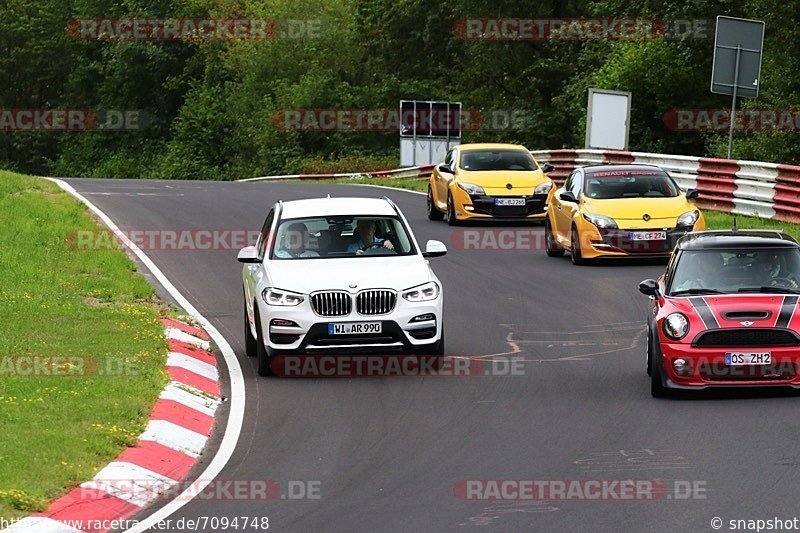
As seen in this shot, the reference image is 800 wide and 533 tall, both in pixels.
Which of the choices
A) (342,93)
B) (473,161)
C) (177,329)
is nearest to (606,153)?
(473,161)

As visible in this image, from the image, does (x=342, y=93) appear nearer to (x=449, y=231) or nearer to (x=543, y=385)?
(x=449, y=231)

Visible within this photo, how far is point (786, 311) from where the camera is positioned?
1280cm

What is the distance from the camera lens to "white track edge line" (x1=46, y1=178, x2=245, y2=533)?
364 inches

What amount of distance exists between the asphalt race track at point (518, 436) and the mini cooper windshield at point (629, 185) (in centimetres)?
412

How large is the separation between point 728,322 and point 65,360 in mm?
6122

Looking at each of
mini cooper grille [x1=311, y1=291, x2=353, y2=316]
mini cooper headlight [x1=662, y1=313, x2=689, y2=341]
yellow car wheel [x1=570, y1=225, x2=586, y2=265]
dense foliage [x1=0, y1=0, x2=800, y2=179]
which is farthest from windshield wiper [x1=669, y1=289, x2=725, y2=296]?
dense foliage [x1=0, y1=0, x2=800, y2=179]

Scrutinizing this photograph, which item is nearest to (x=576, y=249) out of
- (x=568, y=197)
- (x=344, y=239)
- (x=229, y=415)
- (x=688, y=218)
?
(x=568, y=197)

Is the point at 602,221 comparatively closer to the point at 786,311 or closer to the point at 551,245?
the point at 551,245

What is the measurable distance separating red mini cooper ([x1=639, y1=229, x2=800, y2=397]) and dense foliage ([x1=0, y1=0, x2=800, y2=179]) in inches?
962

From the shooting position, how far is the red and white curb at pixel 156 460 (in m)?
8.96

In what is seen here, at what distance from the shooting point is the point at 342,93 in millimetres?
74625

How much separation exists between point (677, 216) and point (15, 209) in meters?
12.2

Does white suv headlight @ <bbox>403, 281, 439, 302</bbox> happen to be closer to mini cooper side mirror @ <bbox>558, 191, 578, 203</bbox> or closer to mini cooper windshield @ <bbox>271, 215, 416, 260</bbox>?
mini cooper windshield @ <bbox>271, 215, 416, 260</bbox>

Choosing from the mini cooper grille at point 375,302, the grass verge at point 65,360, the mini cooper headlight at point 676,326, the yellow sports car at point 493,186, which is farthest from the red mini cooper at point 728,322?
the yellow sports car at point 493,186
